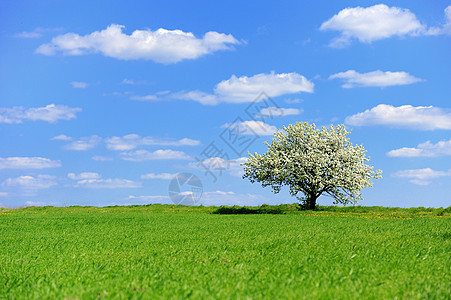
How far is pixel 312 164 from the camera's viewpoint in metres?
39.2

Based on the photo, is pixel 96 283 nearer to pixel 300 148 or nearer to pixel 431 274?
pixel 431 274

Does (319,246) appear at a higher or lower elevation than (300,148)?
lower

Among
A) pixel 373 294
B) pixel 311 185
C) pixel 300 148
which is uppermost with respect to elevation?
pixel 300 148

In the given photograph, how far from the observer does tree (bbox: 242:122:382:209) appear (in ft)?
129

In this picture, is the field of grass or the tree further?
the tree

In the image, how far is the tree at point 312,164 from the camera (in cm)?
3944

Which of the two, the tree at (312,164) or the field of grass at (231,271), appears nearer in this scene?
the field of grass at (231,271)

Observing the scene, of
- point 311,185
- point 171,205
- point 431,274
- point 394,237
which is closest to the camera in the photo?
point 431,274

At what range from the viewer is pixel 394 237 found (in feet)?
48.6

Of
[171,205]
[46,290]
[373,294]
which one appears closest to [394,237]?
[373,294]

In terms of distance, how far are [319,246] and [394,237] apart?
4.92m

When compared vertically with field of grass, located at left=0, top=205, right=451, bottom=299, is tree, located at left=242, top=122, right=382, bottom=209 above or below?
above

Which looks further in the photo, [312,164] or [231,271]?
[312,164]

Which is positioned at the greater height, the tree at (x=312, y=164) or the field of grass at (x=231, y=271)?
the tree at (x=312, y=164)
